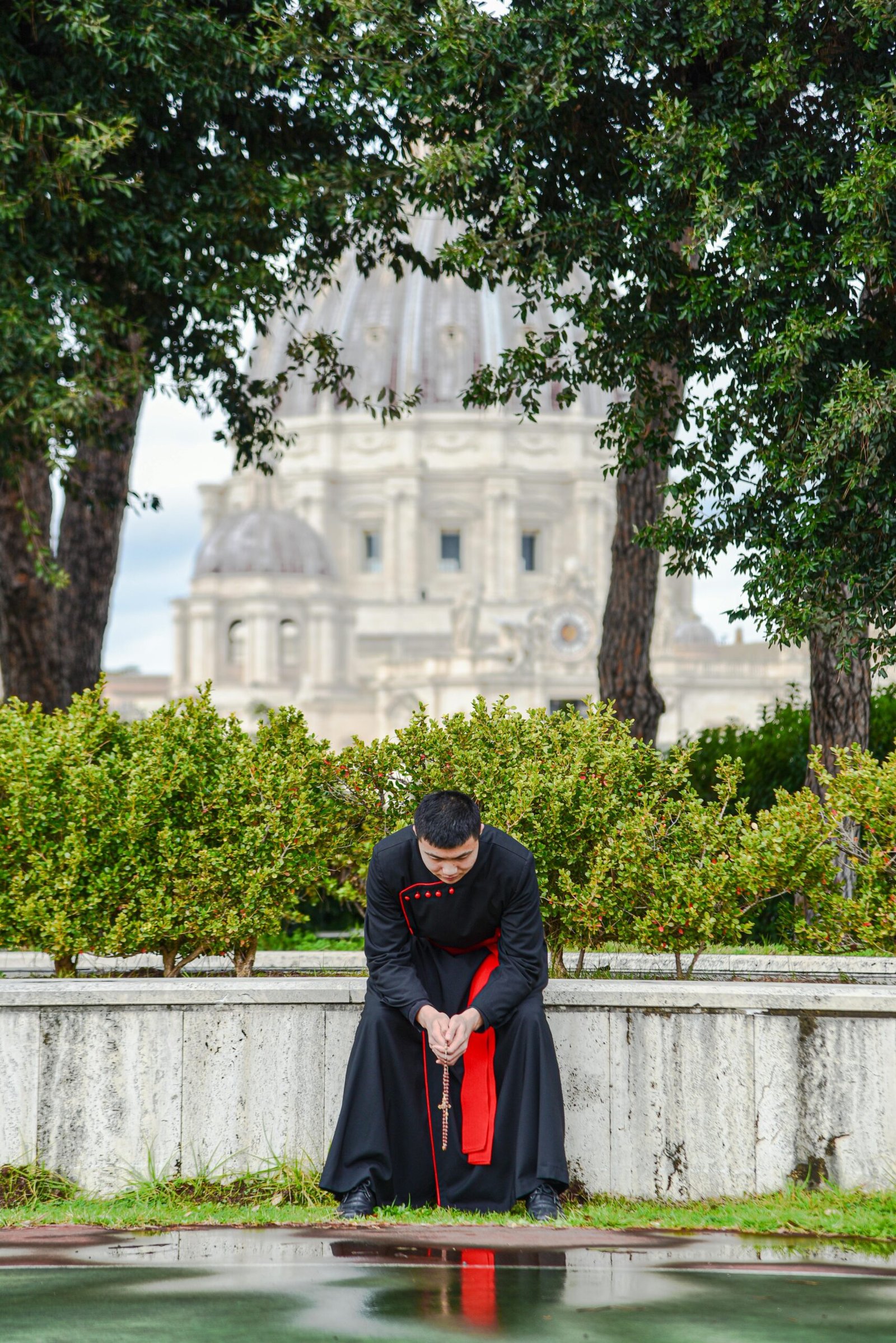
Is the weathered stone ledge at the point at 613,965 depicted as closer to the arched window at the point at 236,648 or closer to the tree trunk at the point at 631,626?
the tree trunk at the point at 631,626

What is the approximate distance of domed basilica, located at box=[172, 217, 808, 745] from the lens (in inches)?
3214

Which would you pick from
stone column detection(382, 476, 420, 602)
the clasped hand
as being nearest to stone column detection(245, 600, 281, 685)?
stone column detection(382, 476, 420, 602)

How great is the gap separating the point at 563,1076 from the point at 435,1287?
1486 millimetres

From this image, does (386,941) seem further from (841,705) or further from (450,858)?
(841,705)

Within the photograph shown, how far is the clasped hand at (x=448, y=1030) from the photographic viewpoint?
498 centimetres

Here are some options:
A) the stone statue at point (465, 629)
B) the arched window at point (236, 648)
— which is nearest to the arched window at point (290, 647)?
the arched window at point (236, 648)

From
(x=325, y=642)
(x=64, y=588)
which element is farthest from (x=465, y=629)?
(x=64, y=588)

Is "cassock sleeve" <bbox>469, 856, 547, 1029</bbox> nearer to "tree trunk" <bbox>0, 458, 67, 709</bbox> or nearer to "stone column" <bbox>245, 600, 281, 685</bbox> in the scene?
"tree trunk" <bbox>0, 458, 67, 709</bbox>

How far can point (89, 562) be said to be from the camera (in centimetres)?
1366

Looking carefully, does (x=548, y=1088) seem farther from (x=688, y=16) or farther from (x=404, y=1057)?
(x=688, y=16)

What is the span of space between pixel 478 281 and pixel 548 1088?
17.5 feet

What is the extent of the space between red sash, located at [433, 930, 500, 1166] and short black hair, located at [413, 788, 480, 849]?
52 cm

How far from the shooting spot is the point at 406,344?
107m

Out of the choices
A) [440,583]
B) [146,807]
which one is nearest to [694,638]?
[440,583]
